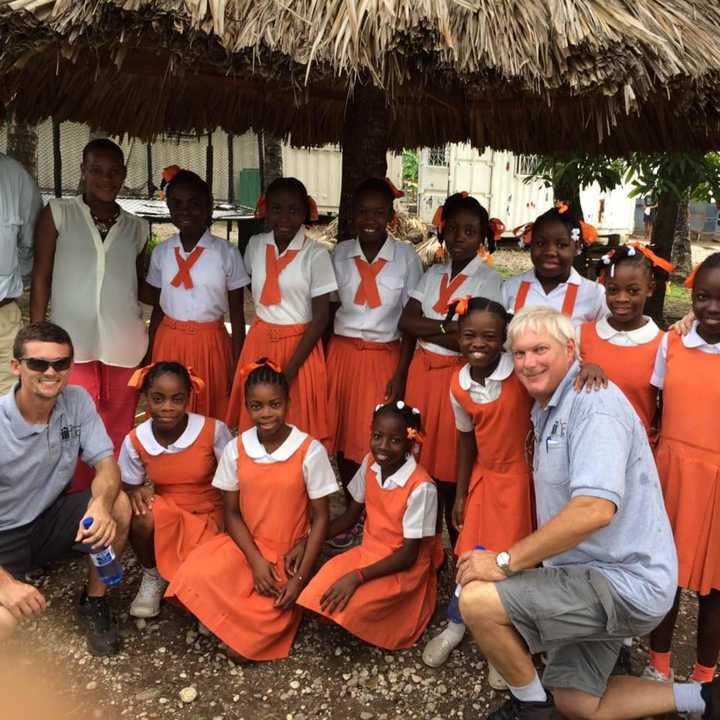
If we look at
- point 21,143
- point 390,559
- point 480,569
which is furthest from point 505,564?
point 21,143

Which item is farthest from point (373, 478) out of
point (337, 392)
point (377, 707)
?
point (377, 707)

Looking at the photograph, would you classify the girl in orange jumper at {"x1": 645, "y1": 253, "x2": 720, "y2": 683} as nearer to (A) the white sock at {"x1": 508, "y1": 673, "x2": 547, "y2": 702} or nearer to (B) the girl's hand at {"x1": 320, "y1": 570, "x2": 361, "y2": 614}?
(A) the white sock at {"x1": 508, "y1": 673, "x2": 547, "y2": 702}

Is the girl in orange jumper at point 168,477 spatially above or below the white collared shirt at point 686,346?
below

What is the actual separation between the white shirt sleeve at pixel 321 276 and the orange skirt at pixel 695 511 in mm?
1727

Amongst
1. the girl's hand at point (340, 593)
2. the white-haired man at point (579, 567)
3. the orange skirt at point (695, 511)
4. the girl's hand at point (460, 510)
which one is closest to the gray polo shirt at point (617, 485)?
the white-haired man at point (579, 567)

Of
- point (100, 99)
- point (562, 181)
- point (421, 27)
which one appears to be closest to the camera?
point (421, 27)

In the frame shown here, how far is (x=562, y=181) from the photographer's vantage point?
7.88 m

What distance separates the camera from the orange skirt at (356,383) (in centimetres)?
357

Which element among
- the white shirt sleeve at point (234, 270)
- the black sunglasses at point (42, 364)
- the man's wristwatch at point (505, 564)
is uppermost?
the white shirt sleeve at point (234, 270)

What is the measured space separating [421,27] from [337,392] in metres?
1.77

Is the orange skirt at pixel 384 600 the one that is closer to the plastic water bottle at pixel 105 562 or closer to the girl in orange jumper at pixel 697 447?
the plastic water bottle at pixel 105 562

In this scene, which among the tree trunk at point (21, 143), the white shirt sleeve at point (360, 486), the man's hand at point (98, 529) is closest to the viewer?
the man's hand at point (98, 529)

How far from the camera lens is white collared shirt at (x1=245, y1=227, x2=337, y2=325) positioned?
138 inches

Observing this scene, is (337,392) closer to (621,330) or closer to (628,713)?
(621,330)
